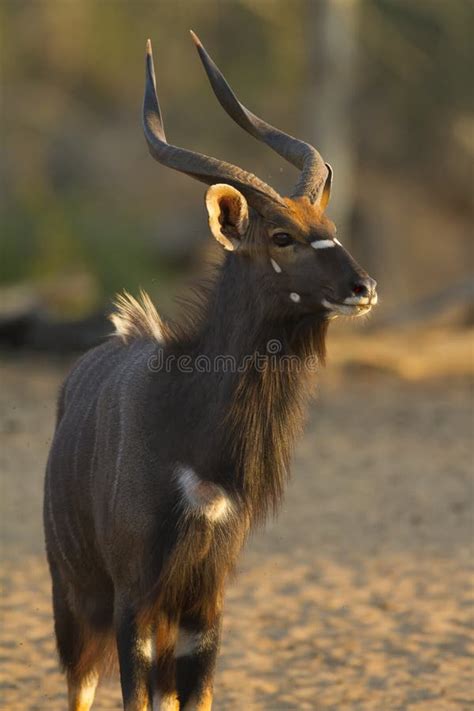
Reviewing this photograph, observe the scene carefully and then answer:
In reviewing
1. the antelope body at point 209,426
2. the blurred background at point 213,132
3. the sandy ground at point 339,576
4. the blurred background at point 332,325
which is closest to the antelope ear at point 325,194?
the antelope body at point 209,426

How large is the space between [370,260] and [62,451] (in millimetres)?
15166

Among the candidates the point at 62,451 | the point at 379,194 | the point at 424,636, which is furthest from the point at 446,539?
the point at 379,194

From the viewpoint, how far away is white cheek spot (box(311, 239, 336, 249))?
4441 millimetres

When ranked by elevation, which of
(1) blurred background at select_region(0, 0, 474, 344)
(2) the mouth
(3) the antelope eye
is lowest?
(1) blurred background at select_region(0, 0, 474, 344)

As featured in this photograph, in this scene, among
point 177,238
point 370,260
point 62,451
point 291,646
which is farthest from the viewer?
point 177,238

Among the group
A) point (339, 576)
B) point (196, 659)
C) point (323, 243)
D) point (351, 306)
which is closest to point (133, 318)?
→ point (323, 243)

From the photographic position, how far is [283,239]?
4.50m

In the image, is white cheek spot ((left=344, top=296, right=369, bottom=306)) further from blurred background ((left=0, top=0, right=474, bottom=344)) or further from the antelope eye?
blurred background ((left=0, top=0, right=474, bottom=344))

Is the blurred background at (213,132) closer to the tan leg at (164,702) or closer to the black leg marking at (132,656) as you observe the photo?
the tan leg at (164,702)

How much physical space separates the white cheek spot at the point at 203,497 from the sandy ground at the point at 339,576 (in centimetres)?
158

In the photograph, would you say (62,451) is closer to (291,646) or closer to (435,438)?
(291,646)

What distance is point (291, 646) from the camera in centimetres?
651

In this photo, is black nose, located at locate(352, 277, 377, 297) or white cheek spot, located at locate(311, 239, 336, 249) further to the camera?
white cheek spot, located at locate(311, 239, 336, 249)

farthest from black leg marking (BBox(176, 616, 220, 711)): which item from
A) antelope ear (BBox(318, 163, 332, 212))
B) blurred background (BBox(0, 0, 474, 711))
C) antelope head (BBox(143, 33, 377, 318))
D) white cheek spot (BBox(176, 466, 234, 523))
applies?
antelope ear (BBox(318, 163, 332, 212))
